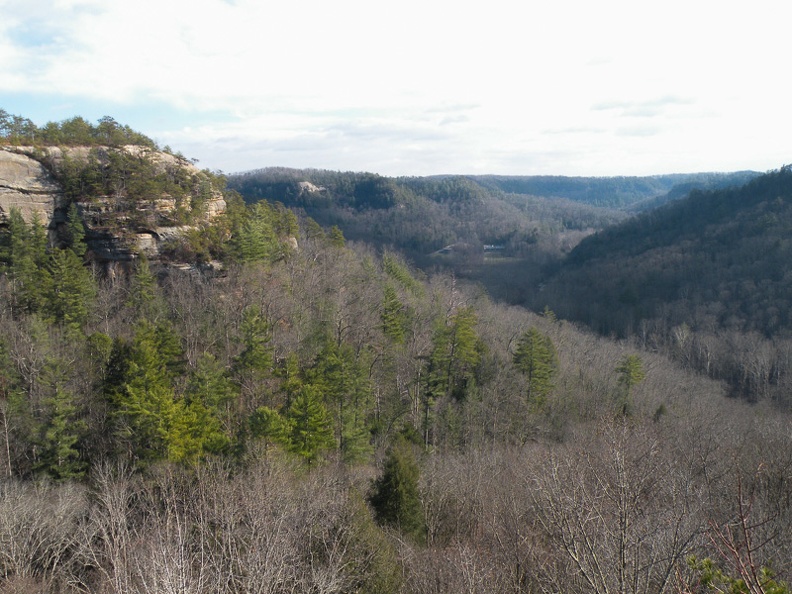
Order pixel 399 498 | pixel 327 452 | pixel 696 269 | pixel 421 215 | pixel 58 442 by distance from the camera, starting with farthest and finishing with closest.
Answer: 1. pixel 421 215
2. pixel 696 269
3. pixel 327 452
4. pixel 58 442
5. pixel 399 498

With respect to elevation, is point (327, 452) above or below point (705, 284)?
below

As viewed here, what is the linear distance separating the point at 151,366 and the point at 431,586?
14151 millimetres

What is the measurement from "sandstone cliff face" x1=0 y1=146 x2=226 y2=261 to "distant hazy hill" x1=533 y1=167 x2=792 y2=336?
60.3m

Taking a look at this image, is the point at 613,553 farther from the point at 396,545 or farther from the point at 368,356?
the point at 368,356

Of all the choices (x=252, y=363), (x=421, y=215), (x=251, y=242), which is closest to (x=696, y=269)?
(x=251, y=242)

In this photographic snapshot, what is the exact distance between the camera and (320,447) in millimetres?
20391

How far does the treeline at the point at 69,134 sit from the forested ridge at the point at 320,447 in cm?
757

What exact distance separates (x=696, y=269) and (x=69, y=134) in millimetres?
80999

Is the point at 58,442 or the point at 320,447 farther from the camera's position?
the point at 320,447

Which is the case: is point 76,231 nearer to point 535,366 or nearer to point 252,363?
point 252,363

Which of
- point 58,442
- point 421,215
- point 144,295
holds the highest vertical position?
point 421,215

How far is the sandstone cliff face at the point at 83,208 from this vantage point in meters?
32.9

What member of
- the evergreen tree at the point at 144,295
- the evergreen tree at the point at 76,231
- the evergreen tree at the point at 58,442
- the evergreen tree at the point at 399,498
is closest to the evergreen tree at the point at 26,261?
the evergreen tree at the point at 76,231

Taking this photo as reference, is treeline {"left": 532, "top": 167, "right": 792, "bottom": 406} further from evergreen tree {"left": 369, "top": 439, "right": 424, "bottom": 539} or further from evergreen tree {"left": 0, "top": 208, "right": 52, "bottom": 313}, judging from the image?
evergreen tree {"left": 0, "top": 208, "right": 52, "bottom": 313}
